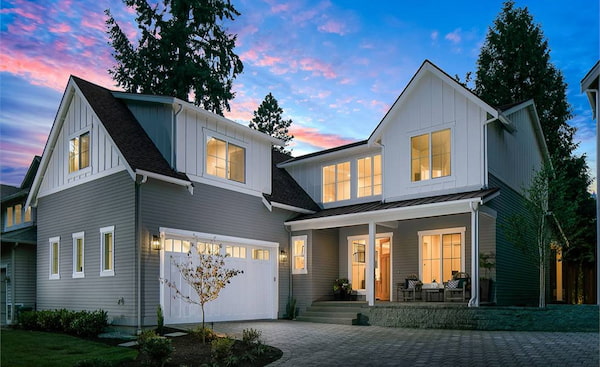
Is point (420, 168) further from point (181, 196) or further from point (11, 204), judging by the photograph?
point (11, 204)

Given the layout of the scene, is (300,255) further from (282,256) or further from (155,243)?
(155,243)

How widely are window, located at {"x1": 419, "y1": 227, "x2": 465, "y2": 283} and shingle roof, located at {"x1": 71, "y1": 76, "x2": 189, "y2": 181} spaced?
8.44 metres

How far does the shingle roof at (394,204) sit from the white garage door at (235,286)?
2279mm

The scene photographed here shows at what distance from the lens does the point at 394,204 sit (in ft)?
56.5

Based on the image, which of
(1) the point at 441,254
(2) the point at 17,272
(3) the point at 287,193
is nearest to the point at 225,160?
(3) the point at 287,193

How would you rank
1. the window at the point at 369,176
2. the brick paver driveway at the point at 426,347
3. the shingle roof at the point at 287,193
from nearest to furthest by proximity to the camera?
1. the brick paver driveway at the point at 426,347
2. the shingle roof at the point at 287,193
3. the window at the point at 369,176

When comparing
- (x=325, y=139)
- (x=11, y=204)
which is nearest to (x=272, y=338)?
(x=11, y=204)

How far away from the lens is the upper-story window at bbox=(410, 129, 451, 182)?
17.1 meters

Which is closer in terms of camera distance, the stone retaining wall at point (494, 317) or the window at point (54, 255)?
the stone retaining wall at point (494, 317)

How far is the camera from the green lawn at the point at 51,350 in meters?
9.74

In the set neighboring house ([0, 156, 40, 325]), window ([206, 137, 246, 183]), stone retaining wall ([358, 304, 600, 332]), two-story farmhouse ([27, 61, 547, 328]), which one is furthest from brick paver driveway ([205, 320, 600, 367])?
neighboring house ([0, 156, 40, 325])

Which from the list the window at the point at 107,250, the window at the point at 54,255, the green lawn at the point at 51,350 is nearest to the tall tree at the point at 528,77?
the window at the point at 107,250

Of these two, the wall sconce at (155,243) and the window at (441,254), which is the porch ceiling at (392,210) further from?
the wall sconce at (155,243)

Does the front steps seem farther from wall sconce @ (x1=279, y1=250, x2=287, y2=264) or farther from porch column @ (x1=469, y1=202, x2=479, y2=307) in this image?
porch column @ (x1=469, y1=202, x2=479, y2=307)
